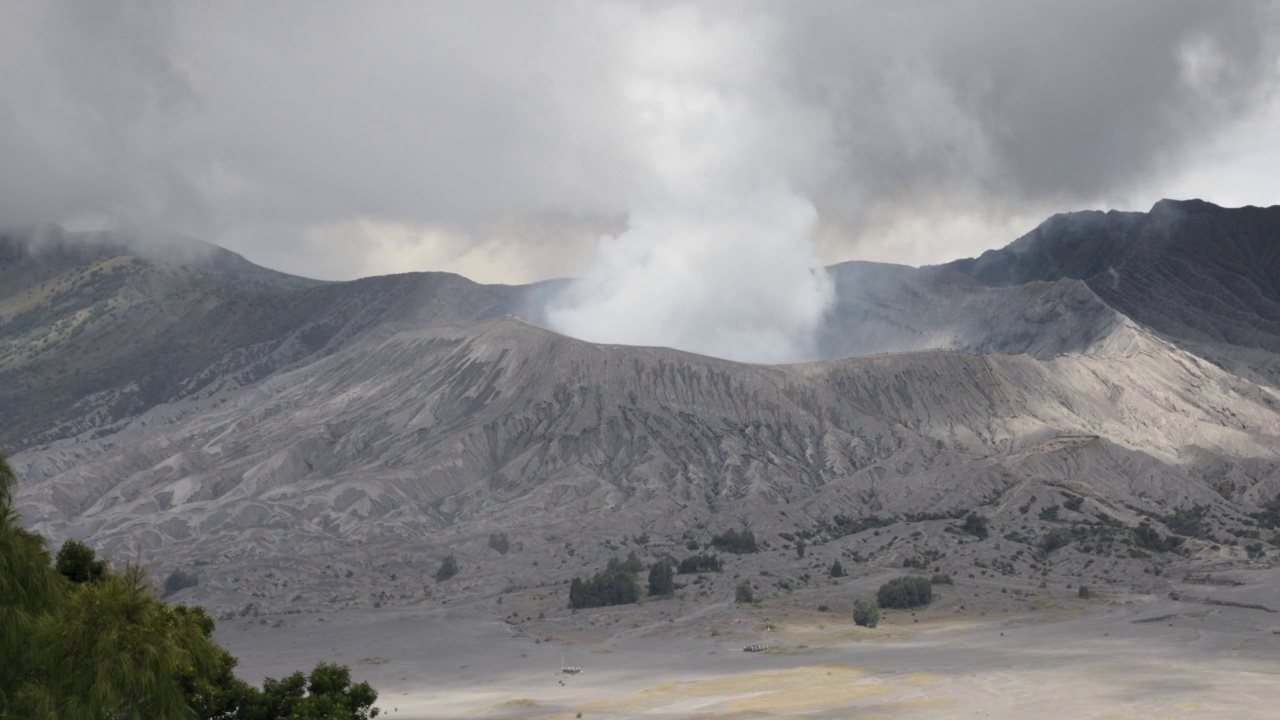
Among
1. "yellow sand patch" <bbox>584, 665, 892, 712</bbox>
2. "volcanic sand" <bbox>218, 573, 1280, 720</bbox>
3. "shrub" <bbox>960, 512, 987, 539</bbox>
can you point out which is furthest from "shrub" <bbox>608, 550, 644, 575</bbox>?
"yellow sand patch" <bbox>584, 665, 892, 712</bbox>

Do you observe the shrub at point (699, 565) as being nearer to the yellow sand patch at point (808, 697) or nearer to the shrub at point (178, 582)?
the shrub at point (178, 582)

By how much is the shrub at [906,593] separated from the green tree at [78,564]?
106 m

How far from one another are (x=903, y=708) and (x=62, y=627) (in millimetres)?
57979

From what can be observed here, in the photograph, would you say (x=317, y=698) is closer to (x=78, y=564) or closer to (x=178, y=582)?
(x=78, y=564)

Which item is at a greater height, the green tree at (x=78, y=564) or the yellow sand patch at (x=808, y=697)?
the green tree at (x=78, y=564)

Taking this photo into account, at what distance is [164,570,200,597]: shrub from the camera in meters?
159

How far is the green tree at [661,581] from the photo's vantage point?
490ft

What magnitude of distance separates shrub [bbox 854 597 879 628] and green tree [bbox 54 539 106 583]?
92.2 metres

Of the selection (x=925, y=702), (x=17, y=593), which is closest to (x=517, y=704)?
(x=925, y=702)

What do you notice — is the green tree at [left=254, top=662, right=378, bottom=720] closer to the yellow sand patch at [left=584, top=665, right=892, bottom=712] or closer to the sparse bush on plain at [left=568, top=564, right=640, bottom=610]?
the yellow sand patch at [left=584, top=665, right=892, bottom=712]

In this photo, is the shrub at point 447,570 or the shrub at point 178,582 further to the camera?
the shrub at point 447,570

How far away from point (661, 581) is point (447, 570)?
34.1m

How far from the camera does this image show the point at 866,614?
122 metres

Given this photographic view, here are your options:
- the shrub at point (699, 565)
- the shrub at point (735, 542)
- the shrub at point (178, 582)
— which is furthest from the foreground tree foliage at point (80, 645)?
the shrub at point (735, 542)
